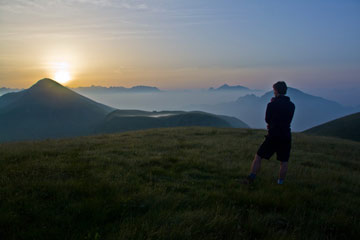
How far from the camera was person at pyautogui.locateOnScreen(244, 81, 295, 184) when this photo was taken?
7.53 meters

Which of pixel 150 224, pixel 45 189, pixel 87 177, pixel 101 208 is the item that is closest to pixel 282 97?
pixel 150 224

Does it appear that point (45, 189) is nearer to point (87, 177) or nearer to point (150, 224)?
point (87, 177)

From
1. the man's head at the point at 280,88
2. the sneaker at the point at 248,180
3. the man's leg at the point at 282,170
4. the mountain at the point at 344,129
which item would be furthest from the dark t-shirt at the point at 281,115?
the mountain at the point at 344,129

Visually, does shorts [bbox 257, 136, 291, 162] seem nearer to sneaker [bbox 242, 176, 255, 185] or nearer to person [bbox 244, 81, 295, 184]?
person [bbox 244, 81, 295, 184]

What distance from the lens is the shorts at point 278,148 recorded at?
7.66 m

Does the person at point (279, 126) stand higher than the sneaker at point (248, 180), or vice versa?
the person at point (279, 126)

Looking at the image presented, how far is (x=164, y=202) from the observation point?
19.1 ft

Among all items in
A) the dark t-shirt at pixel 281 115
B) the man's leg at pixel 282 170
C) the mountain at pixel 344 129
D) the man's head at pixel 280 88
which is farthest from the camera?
the mountain at pixel 344 129

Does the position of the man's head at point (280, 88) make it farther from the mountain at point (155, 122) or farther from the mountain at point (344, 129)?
the mountain at point (155, 122)

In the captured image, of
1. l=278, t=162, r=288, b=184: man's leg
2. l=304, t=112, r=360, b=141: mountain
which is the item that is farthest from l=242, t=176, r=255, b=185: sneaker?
l=304, t=112, r=360, b=141: mountain

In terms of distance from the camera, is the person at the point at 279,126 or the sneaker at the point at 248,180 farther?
the sneaker at the point at 248,180

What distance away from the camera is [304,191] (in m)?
7.28

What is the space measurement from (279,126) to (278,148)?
751 mm

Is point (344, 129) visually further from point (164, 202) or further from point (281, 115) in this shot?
point (164, 202)
